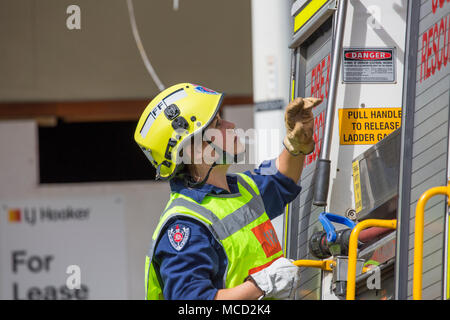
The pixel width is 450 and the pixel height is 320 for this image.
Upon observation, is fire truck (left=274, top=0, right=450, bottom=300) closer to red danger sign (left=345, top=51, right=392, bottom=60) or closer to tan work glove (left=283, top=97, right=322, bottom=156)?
red danger sign (left=345, top=51, right=392, bottom=60)

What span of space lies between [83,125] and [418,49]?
210 inches

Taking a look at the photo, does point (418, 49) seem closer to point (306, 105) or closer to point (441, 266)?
point (306, 105)

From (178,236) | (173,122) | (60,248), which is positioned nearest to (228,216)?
(178,236)

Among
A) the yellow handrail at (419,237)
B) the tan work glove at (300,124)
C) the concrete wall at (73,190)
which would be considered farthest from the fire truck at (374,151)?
the concrete wall at (73,190)

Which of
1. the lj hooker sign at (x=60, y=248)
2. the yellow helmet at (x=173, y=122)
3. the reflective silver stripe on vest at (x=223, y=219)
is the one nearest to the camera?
the reflective silver stripe on vest at (x=223, y=219)

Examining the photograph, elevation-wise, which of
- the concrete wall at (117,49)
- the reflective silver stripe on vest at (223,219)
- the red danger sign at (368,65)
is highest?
the concrete wall at (117,49)

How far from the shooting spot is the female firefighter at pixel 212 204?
101 inches

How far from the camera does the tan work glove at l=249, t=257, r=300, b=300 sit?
8.36 feet

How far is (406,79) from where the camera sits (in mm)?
2551

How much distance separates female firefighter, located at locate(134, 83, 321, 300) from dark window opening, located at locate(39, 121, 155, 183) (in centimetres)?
445

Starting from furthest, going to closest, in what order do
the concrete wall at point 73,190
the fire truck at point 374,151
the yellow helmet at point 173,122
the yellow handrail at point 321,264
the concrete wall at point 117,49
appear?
1. the concrete wall at point 73,190
2. the concrete wall at point 117,49
3. the yellow handrail at point 321,264
4. the yellow helmet at point 173,122
5. the fire truck at point 374,151

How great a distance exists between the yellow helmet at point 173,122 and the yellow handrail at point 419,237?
877mm

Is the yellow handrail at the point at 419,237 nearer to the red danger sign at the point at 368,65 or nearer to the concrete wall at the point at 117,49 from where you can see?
Result: the red danger sign at the point at 368,65

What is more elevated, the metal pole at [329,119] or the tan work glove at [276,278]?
the metal pole at [329,119]
